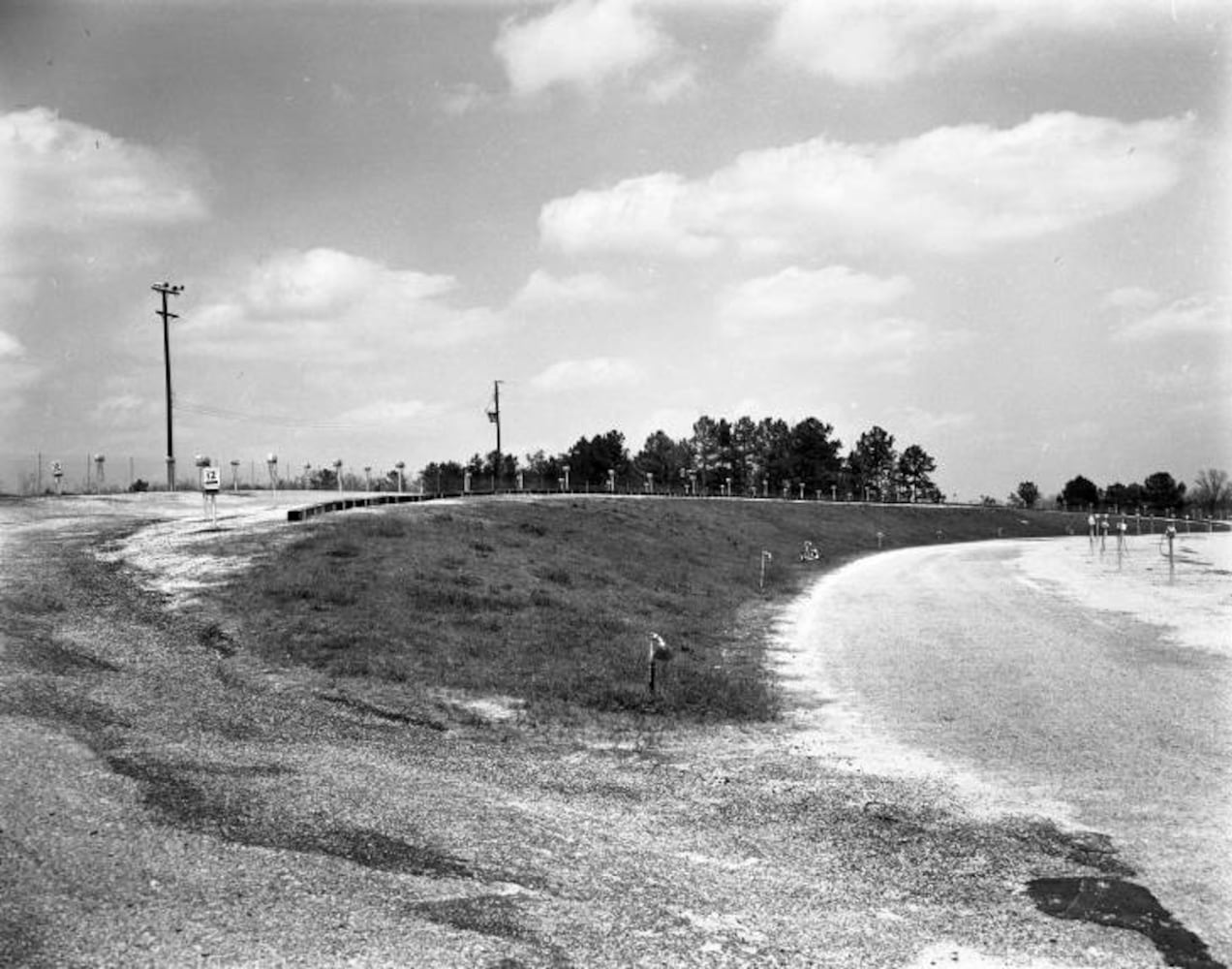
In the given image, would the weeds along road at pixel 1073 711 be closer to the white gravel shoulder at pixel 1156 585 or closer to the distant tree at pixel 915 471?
the white gravel shoulder at pixel 1156 585

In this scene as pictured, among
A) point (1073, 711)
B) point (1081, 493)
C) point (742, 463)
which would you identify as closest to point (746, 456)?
point (742, 463)

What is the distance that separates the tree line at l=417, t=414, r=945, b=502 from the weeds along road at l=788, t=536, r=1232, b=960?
3888 inches

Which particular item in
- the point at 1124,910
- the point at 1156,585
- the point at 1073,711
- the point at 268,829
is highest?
the point at 268,829

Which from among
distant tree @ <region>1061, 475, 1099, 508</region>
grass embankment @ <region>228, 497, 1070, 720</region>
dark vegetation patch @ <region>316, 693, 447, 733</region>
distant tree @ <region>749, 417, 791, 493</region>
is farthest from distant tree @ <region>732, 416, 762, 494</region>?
dark vegetation patch @ <region>316, 693, 447, 733</region>

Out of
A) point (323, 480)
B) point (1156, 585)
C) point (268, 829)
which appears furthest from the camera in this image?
point (323, 480)

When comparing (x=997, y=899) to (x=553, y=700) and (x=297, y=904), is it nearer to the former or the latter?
(x=297, y=904)

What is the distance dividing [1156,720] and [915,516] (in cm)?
8595

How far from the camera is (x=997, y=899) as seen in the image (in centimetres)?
619

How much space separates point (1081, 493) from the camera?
160125mm

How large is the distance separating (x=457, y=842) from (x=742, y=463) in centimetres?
13204

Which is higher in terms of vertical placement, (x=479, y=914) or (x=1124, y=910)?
(x=479, y=914)

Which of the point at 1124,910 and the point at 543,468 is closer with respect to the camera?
the point at 1124,910

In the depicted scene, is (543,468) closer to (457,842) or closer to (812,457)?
(812,457)

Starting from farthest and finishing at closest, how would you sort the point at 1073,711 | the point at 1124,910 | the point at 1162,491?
the point at 1162,491
the point at 1073,711
the point at 1124,910
